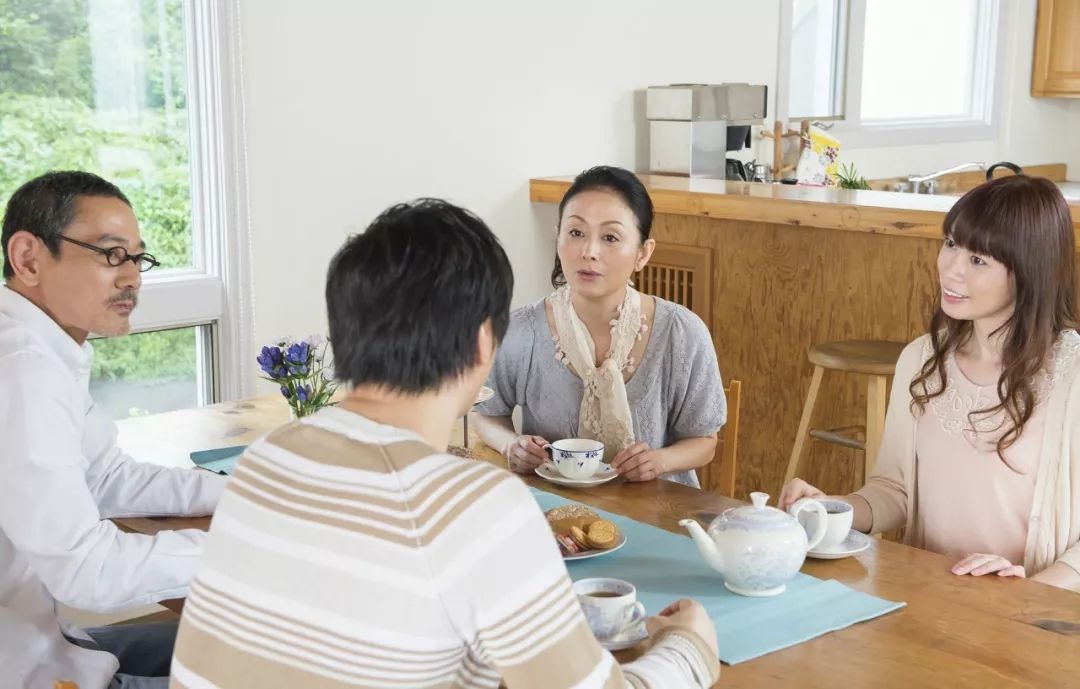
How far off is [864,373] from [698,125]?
4.69 ft

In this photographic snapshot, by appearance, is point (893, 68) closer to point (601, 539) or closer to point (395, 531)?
point (601, 539)

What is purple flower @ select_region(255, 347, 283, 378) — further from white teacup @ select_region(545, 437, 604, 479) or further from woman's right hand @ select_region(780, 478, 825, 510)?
woman's right hand @ select_region(780, 478, 825, 510)

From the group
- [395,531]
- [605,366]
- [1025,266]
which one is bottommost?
[605,366]

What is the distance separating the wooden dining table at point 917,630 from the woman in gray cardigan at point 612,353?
39cm

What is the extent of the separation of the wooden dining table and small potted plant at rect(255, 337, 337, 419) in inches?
10.0

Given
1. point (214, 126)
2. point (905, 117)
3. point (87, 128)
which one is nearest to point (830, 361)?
point (214, 126)

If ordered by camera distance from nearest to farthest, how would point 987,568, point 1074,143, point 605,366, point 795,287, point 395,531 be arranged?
point 395,531 → point 987,568 → point 605,366 → point 795,287 → point 1074,143

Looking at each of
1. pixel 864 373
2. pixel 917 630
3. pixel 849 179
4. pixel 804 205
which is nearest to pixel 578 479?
pixel 917 630

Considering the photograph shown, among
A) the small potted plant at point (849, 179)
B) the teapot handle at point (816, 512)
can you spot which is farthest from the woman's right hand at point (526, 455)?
the small potted plant at point (849, 179)

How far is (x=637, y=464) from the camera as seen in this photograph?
2096 millimetres

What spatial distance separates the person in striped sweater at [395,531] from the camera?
1.01 meters

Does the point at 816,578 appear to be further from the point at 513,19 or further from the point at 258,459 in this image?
the point at 513,19

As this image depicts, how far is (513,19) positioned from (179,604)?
8.72 feet

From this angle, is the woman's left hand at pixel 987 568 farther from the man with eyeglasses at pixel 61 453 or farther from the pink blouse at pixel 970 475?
the man with eyeglasses at pixel 61 453
